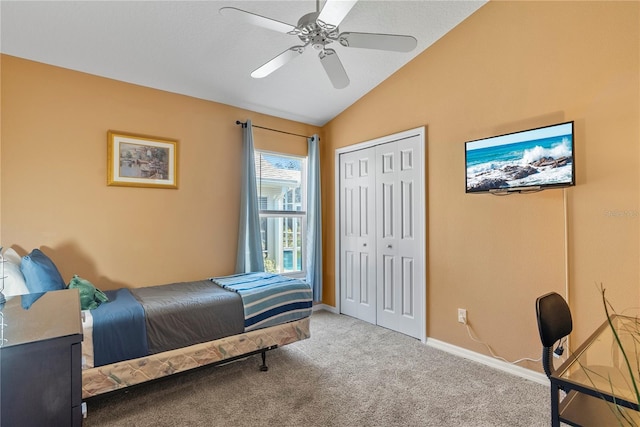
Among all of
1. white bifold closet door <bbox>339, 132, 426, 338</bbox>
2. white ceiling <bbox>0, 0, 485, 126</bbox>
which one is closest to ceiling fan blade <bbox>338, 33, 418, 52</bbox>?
white ceiling <bbox>0, 0, 485, 126</bbox>

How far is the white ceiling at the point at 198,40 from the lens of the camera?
2252 millimetres

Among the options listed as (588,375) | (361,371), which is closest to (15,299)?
(361,371)

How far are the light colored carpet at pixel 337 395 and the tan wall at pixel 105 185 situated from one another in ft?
3.76

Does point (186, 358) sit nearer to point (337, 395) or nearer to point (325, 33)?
point (337, 395)

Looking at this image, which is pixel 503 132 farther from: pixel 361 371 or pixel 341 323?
pixel 341 323

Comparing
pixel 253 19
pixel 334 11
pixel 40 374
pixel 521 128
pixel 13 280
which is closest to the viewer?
pixel 40 374

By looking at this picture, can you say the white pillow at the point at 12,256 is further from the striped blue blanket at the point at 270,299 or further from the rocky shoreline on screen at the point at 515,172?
the rocky shoreline on screen at the point at 515,172

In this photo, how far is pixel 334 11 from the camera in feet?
5.66

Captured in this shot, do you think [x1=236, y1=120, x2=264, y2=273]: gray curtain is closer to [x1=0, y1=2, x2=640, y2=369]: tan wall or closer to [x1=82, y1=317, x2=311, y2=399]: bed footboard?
[x1=0, y1=2, x2=640, y2=369]: tan wall

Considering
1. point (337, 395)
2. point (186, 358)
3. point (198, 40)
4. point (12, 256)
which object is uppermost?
point (198, 40)

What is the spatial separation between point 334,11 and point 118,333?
2319 millimetres

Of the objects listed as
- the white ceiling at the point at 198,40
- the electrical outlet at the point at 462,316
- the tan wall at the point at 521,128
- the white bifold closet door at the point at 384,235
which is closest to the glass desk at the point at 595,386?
the tan wall at the point at 521,128

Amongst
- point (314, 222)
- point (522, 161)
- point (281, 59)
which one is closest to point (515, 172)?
point (522, 161)

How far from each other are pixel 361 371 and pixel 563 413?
1715 millimetres
